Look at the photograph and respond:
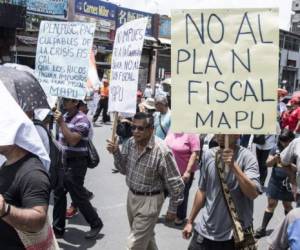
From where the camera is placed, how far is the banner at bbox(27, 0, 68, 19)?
2100 centimetres

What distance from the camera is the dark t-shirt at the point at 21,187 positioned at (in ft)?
7.50

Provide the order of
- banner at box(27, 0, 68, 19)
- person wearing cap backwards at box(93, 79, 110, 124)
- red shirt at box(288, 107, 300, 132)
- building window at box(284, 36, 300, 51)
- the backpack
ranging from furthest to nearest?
1. building window at box(284, 36, 300, 51)
2. banner at box(27, 0, 68, 19)
3. person wearing cap backwards at box(93, 79, 110, 124)
4. red shirt at box(288, 107, 300, 132)
5. the backpack

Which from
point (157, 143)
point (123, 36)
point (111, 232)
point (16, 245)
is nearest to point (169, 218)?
point (157, 143)

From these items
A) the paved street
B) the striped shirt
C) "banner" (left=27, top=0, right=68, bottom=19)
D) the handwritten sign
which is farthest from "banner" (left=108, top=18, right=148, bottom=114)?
the handwritten sign

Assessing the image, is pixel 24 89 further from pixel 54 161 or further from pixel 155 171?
pixel 155 171

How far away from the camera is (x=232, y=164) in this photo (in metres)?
3.21

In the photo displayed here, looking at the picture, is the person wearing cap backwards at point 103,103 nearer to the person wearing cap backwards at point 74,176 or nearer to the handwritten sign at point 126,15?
the person wearing cap backwards at point 74,176

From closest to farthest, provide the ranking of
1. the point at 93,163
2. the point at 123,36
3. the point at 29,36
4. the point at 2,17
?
the point at 123,36 < the point at 93,163 < the point at 2,17 < the point at 29,36

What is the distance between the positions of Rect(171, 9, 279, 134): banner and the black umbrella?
88cm

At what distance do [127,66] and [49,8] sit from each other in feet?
61.3

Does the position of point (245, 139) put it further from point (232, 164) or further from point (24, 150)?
point (24, 150)

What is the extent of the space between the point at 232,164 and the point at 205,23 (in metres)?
0.92

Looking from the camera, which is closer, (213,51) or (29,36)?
(213,51)

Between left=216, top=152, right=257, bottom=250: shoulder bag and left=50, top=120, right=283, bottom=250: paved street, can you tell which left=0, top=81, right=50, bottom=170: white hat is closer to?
left=216, top=152, right=257, bottom=250: shoulder bag
